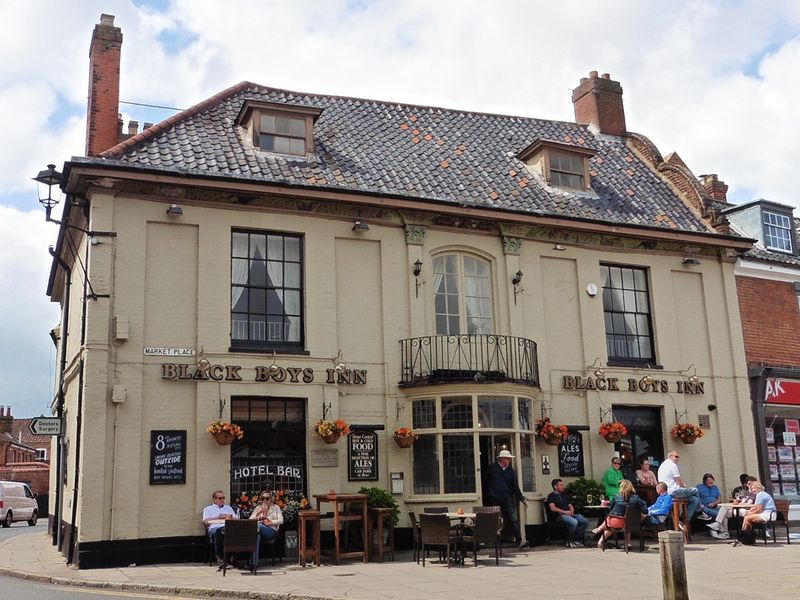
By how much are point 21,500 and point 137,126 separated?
18466mm

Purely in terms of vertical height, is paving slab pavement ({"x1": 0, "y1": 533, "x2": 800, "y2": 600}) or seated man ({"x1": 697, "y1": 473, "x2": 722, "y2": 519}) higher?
seated man ({"x1": 697, "y1": 473, "x2": 722, "y2": 519})

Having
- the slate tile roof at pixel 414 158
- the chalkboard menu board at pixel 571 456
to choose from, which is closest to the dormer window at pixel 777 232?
the slate tile roof at pixel 414 158

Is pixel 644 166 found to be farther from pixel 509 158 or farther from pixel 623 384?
pixel 623 384

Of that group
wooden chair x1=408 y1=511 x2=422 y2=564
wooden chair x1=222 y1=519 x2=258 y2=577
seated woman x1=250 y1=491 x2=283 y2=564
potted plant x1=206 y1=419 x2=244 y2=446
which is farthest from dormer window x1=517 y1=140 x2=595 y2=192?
wooden chair x1=222 y1=519 x2=258 y2=577

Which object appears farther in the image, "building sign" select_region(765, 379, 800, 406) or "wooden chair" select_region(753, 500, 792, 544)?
"building sign" select_region(765, 379, 800, 406)

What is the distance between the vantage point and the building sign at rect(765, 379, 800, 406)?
802 inches

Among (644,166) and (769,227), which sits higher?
(644,166)

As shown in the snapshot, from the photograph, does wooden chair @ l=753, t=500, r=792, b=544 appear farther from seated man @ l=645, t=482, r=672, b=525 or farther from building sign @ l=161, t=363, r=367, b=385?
building sign @ l=161, t=363, r=367, b=385

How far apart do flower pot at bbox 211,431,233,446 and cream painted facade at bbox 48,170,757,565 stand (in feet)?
0.95

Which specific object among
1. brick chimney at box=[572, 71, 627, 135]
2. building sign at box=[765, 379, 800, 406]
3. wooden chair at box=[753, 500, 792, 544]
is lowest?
wooden chair at box=[753, 500, 792, 544]

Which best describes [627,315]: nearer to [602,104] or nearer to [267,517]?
[602,104]

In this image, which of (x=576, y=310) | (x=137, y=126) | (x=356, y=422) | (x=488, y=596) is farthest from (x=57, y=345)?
(x=488, y=596)

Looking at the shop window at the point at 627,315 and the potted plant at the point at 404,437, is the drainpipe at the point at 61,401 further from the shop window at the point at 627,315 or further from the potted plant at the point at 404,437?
the shop window at the point at 627,315

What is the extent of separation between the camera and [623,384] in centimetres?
1891
